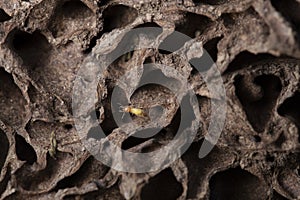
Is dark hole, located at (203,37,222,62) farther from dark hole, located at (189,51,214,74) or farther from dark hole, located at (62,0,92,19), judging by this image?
dark hole, located at (62,0,92,19)

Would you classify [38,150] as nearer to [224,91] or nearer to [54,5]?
[54,5]

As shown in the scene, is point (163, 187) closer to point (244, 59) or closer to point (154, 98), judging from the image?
point (154, 98)

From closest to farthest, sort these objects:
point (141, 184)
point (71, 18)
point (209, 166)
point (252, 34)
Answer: point (252, 34)
point (141, 184)
point (209, 166)
point (71, 18)

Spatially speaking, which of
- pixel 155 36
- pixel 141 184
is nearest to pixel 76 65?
pixel 155 36

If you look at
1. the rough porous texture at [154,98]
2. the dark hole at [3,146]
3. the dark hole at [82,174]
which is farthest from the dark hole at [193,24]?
the dark hole at [3,146]

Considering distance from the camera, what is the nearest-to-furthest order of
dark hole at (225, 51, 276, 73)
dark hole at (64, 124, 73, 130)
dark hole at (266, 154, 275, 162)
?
dark hole at (225, 51, 276, 73) < dark hole at (266, 154, 275, 162) < dark hole at (64, 124, 73, 130)

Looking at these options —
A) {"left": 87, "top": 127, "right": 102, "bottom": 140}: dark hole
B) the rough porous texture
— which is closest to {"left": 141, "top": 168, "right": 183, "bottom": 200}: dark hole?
the rough porous texture

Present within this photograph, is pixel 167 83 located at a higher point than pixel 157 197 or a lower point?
higher
